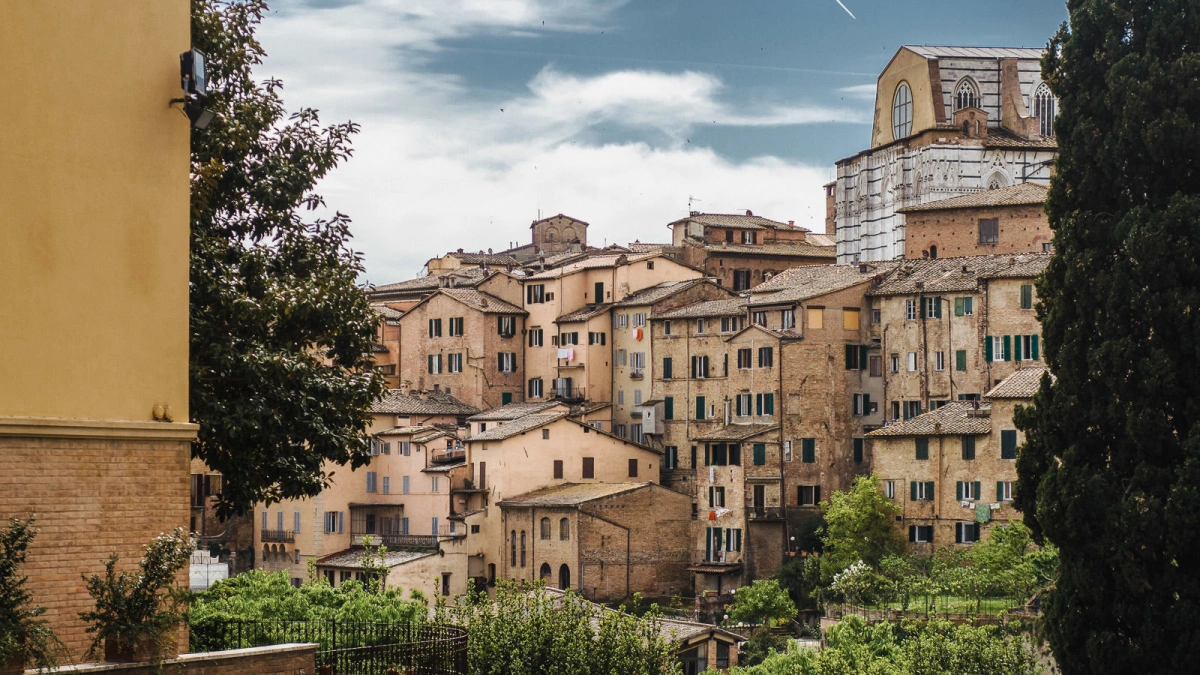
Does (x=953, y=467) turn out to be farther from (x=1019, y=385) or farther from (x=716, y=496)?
(x=716, y=496)

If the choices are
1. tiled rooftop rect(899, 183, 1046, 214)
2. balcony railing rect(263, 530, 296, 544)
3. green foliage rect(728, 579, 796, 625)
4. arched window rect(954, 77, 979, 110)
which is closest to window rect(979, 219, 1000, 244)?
tiled rooftop rect(899, 183, 1046, 214)

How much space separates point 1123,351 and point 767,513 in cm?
4611

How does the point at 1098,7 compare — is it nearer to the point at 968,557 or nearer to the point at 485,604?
the point at 485,604

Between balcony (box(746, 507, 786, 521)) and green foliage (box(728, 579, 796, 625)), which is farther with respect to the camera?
balcony (box(746, 507, 786, 521))

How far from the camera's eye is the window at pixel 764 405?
215 ft

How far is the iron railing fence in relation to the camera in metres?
16.7

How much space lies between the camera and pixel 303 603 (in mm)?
26031

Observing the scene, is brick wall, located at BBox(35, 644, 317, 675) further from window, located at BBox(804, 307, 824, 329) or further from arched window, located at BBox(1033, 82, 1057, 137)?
arched window, located at BBox(1033, 82, 1057, 137)

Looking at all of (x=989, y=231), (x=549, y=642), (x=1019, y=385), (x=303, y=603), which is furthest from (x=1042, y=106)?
(x=549, y=642)

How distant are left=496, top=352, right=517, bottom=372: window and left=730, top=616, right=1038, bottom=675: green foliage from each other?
3351 cm

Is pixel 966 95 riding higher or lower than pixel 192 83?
higher

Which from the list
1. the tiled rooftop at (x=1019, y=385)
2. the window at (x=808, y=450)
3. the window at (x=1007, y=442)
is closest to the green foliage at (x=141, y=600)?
the tiled rooftop at (x=1019, y=385)

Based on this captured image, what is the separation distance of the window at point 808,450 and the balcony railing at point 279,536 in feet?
73.0

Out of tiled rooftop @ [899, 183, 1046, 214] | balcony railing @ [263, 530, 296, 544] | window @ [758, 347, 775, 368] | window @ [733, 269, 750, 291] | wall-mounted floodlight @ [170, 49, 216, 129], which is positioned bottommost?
balcony railing @ [263, 530, 296, 544]
